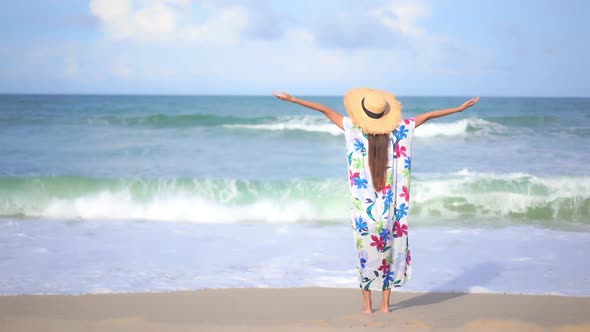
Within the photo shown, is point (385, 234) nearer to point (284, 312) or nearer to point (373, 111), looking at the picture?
point (373, 111)

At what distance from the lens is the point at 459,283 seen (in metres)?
5.46

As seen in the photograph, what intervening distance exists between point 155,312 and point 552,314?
290 cm

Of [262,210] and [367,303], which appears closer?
[367,303]

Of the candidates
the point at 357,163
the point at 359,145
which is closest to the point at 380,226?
the point at 357,163

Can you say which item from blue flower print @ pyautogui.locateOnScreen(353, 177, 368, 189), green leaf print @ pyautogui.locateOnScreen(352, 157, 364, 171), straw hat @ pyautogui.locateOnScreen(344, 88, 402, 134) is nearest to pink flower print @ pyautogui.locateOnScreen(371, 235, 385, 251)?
blue flower print @ pyautogui.locateOnScreen(353, 177, 368, 189)

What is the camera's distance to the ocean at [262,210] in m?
5.70

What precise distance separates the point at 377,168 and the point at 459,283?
2124 mm

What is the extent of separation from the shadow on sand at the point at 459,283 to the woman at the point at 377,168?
0.75 meters

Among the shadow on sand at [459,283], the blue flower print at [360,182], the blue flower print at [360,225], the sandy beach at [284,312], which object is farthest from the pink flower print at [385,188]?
the shadow on sand at [459,283]

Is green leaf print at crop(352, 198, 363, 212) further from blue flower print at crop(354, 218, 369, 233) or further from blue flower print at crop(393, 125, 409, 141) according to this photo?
blue flower print at crop(393, 125, 409, 141)

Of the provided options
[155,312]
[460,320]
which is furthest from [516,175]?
[155,312]

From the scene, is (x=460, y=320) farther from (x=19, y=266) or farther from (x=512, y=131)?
(x=512, y=131)

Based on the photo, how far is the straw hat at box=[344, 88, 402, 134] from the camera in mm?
3834

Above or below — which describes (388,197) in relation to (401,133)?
below
